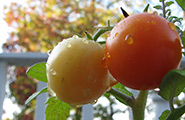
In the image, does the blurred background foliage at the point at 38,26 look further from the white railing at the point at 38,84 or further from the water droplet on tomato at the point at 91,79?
the water droplet on tomato at the point at 91,79

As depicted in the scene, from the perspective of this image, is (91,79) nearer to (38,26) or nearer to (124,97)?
(124,97)

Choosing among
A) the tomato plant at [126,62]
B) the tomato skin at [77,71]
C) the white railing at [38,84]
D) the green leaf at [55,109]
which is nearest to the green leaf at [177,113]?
the tomato plant at [126,62]

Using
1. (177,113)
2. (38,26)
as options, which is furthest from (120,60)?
(38,26)

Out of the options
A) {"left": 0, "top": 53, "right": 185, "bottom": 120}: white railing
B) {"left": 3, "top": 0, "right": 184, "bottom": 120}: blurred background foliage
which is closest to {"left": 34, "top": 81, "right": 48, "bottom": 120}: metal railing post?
{"left": 0, "top": 53, "right": 185, "bottom": 120}: white railing

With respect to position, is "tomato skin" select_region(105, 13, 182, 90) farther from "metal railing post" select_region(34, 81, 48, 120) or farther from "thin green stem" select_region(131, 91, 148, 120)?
"metal railing post" select_region(34, 81, 48, 120)

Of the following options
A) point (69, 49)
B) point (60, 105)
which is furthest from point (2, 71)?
point (69, 49)
